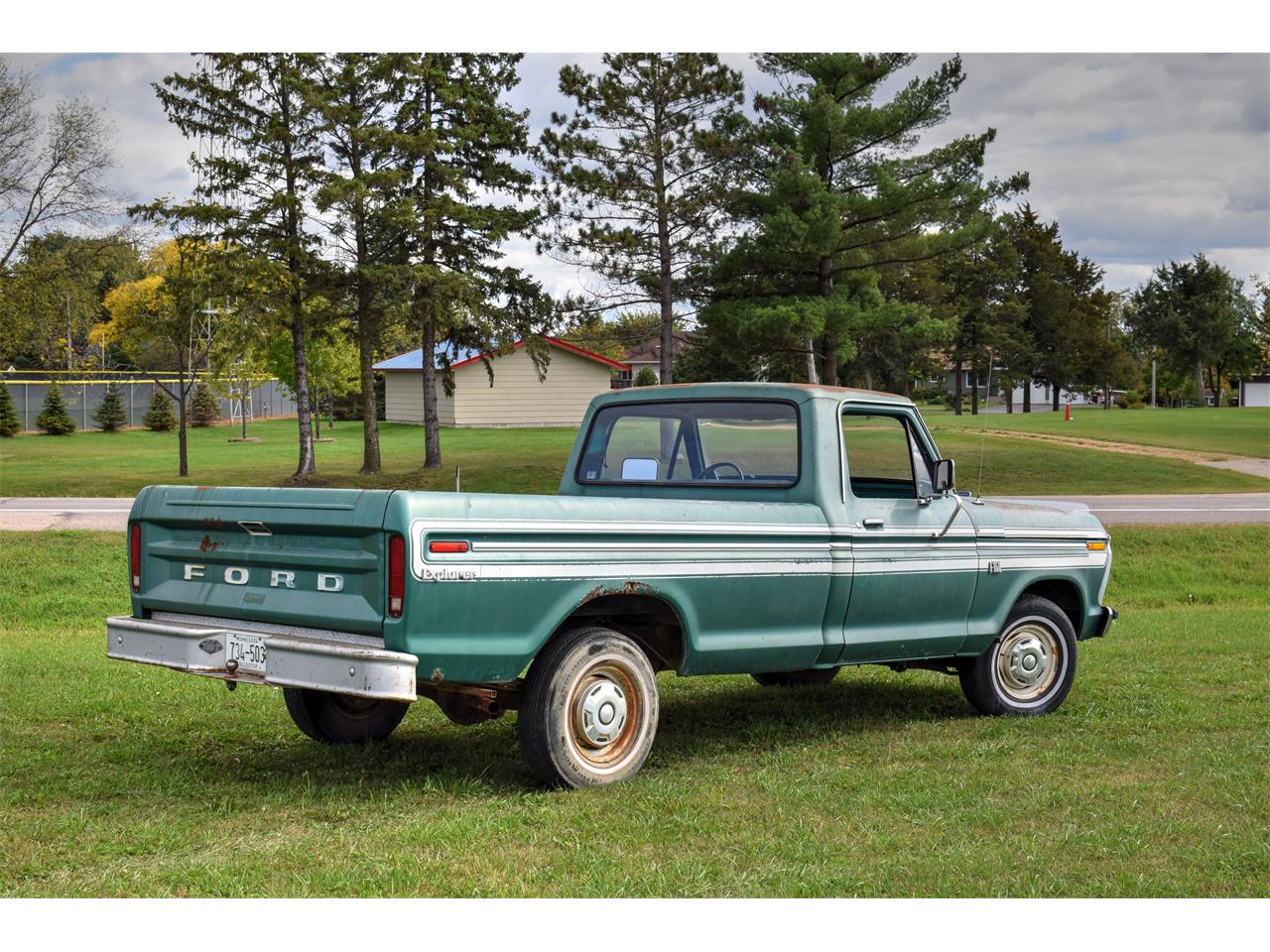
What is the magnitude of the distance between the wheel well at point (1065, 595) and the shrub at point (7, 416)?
50.2 metres

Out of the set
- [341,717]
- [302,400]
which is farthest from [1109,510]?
[341,717]

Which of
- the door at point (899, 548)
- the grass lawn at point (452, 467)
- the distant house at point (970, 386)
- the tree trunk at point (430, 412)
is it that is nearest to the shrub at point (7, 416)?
the grass lawn at point (452, 467)

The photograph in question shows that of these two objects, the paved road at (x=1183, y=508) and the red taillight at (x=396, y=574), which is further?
the paved road at (x=1183, y=508)

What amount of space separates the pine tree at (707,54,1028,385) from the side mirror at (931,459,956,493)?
74.5ft

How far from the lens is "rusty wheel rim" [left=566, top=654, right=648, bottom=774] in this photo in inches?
250

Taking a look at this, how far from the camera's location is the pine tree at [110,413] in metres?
56.3

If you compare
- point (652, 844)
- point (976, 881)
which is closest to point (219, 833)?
point (652, 844)

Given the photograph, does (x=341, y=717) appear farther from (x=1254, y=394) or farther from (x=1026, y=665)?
(x=1254, y=394)

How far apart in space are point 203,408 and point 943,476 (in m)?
59.1

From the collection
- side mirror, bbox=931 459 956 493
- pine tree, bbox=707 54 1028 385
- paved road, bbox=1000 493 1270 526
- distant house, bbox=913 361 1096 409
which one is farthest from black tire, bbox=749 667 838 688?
distant house, bbox=913 361 1096 409

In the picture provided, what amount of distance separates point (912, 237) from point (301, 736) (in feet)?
94.3

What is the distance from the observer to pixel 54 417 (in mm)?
53812

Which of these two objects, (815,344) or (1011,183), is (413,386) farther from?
(1011,183)

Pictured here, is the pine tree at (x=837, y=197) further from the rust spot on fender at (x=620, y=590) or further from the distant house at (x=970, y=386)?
the distant house at (x=970, y=386)
